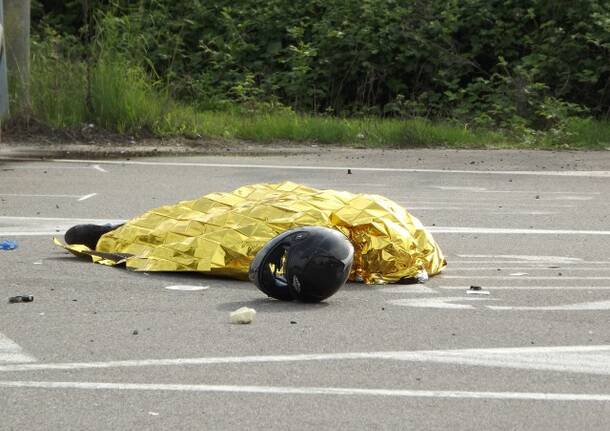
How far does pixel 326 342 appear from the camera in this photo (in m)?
7.31

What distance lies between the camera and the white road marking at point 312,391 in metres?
6.20

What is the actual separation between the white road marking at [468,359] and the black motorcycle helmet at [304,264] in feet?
4.37

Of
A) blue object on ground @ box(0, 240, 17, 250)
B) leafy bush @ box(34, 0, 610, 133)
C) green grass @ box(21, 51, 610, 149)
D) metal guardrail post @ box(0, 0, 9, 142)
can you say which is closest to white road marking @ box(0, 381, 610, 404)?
blue object on ground @ box(0, 240, 17, 250)

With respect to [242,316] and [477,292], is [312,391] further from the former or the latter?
[477,292]

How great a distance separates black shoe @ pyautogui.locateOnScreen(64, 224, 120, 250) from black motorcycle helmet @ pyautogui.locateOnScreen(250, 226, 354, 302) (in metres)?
2.10

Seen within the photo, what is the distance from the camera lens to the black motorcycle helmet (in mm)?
8328

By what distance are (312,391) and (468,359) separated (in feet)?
3.46

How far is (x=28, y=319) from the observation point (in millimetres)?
7859

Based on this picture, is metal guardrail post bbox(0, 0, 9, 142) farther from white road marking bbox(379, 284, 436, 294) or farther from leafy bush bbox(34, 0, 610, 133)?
white road marking bbox(379, 284, 436, 294)

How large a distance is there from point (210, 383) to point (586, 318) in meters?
2.72

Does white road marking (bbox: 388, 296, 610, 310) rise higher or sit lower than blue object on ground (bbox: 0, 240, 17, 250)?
higher

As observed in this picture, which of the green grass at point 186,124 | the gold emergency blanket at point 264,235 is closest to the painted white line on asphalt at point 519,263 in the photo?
the gold emergency blanket at point 264,235

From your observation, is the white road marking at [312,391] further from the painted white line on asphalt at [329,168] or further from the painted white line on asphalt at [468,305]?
the painted white line on asphalt at [329,168]

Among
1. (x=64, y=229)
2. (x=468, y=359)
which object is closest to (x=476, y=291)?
(x=468, y=359)
